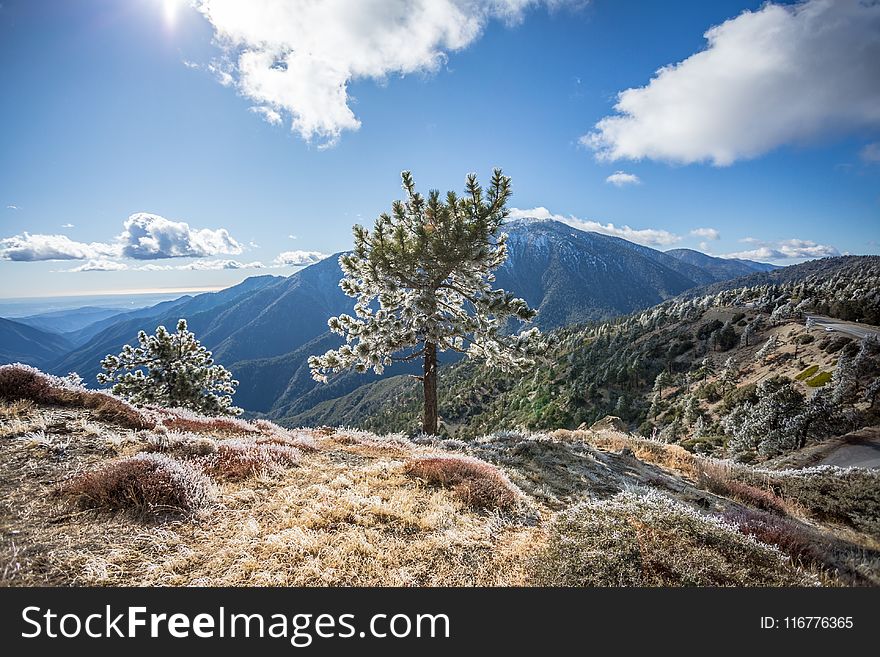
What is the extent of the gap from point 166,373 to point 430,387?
25.0 m

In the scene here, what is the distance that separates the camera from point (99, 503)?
5137 mm

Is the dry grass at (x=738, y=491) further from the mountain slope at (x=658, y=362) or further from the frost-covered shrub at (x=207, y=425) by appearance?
the frost-covered shrub at (x=207, y=425)

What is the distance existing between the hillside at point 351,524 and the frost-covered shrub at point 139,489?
0.02 m

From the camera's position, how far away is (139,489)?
5371 mm

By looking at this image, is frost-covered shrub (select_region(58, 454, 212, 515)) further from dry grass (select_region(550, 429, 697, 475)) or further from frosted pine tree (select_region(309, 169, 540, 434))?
dry grass (select_region(550, 429, 697, 475))

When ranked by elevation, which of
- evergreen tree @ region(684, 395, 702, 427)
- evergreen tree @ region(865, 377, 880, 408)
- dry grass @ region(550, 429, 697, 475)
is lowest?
evergreen tree @ region(684, 395, 702, 427)

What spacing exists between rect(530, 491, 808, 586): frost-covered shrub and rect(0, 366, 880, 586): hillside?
0.02 meters

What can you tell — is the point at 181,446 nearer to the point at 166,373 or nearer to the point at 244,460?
the point at 244,460

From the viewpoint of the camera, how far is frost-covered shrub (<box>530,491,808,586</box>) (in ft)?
14.0

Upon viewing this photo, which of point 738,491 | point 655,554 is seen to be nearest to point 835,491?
point 738,491

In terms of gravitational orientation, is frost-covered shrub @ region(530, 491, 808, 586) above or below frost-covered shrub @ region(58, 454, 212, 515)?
below

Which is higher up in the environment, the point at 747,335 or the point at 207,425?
the point at 747,335

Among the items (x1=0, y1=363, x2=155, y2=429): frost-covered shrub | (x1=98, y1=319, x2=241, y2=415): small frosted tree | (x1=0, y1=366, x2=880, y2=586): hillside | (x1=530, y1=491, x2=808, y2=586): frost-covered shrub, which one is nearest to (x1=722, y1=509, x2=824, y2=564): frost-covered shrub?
(x1=0, y1=366, x2=880, y2=586): hillside

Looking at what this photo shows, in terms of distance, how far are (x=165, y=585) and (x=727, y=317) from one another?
108190mm
